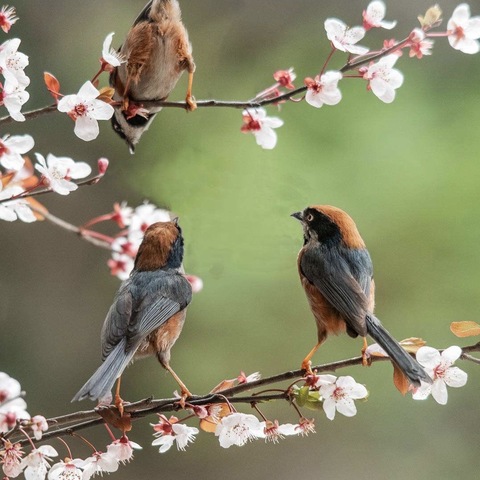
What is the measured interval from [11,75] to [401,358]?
1.74 ft

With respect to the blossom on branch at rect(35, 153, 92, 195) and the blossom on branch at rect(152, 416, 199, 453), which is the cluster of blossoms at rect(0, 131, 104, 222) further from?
the blossom on branch at rect(152, 416, 199, 453)

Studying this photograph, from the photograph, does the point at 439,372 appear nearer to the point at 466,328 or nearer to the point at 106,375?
the point at 466,328

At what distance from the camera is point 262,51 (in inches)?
99.4

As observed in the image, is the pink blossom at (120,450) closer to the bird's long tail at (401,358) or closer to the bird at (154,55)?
the bird's long tail at (401,358)

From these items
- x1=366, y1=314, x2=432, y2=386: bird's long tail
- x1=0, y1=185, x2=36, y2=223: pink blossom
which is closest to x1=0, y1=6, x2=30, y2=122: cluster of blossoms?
x1=0, y1=185, x2=36, y2=223: pink blossom

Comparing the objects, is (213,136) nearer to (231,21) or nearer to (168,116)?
(168,116)

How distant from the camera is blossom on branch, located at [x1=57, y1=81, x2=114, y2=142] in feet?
3.06

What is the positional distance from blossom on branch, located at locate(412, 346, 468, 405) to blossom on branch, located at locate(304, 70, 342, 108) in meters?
0.33

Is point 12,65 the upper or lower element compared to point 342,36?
lower

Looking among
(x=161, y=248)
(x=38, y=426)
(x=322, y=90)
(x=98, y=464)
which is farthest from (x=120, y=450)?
(x=322, y=90)

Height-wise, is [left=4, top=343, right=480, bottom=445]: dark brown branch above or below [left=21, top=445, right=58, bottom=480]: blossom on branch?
above

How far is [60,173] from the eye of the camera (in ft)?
3.32

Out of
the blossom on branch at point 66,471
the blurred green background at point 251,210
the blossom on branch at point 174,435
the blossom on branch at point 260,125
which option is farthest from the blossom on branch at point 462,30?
the blurred green background at point 251,210

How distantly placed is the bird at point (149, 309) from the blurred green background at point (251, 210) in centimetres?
99
